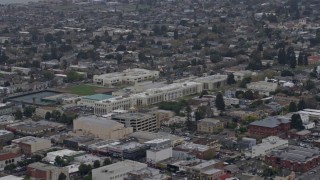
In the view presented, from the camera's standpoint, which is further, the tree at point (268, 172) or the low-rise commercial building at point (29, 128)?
the low-rise commercial building at point (29, 128)

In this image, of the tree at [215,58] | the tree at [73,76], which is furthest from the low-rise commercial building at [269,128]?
the tree at [215,58]

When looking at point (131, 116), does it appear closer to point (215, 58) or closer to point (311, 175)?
point (311, 175)

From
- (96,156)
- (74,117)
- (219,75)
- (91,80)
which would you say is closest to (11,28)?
(91,80)

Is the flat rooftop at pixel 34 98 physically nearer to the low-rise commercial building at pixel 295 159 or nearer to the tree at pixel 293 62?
the low-rise commercial building at pixel 295 159

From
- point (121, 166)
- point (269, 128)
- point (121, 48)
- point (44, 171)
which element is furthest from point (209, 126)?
point (121, 48)

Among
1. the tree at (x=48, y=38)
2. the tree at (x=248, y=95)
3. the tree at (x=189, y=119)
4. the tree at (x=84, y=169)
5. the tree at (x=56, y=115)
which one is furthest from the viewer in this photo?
the tree at (x=48, y=38)

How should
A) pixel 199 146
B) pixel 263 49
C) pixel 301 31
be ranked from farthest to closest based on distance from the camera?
pixel 301 31, pixel 263 49, pixel 199 146

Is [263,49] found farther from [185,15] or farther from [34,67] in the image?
[185,15]
